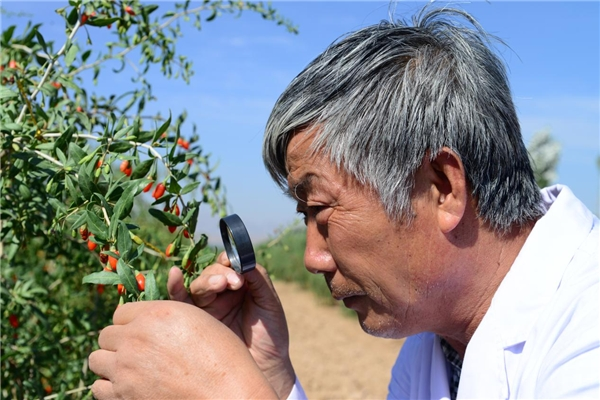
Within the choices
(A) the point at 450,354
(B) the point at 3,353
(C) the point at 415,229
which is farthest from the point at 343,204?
(B) the point at 3,353

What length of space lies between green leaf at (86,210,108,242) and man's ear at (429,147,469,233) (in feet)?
2.52

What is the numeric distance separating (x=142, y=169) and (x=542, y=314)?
101 centimetres

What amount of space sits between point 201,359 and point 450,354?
991 millimetres

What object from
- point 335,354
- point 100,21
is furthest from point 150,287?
point 335,354

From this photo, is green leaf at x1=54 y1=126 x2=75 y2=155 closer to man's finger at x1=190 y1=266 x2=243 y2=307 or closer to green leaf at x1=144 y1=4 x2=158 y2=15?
man's finger at x1=190 y1=266 x2=243 y2=307

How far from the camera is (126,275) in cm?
126

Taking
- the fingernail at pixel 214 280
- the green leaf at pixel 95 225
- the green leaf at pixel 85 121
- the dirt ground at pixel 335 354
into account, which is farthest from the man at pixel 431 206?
the dirt ground at pixel 335 354

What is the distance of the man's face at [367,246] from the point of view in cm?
153

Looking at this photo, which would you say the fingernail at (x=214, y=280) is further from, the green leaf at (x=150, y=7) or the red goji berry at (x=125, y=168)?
the green leaf at (x=150, y=7)

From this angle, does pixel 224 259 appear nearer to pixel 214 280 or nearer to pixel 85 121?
pixel 214 280

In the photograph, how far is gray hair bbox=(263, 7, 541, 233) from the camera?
4.93 feet

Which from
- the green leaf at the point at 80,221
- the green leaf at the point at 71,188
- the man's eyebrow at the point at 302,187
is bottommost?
the green leaf at the point at 80,221

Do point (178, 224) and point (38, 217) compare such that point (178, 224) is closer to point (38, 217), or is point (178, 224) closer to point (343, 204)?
point (343, 204)

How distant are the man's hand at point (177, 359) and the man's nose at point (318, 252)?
369 millimetres
